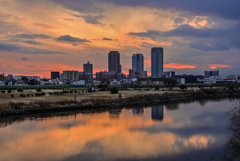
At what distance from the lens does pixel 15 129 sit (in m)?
29.8

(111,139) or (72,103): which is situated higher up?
(72,103)

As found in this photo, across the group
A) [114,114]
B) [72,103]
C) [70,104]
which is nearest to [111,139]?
[114,114]

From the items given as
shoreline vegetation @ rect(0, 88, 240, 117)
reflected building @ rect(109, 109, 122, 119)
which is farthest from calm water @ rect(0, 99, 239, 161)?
shoreline vegetation @ rect(0, 88, 240, 117)

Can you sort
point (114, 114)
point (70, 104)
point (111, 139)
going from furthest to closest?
point (70, 104) < point (114, 114) < point (111, 139)

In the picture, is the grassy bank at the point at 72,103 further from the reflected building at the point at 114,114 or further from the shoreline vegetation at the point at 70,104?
the reflected building at the point at 114,114

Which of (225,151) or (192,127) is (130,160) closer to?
(225,151)

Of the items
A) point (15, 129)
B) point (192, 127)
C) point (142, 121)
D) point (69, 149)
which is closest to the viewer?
point (69, 149)

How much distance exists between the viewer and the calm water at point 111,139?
2042 cm

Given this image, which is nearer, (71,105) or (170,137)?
(170,137)

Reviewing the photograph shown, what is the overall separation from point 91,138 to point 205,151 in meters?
11.6

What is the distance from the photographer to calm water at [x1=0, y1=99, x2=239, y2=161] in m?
20.4

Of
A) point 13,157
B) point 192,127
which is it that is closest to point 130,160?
point 13,157

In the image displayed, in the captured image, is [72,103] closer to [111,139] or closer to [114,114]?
[114,114]

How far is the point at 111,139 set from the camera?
2575cm
